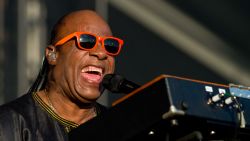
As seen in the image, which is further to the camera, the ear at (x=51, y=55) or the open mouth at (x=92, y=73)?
the ear at (x=51, y=55)

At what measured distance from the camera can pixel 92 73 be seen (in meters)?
3.46

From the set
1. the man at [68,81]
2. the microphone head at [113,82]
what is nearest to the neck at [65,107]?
the man at [68,81]

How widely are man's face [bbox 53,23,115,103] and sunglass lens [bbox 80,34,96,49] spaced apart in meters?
0.03

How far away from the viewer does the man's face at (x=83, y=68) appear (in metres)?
3.44

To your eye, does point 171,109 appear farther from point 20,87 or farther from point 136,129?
point 20,87

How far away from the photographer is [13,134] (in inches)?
125

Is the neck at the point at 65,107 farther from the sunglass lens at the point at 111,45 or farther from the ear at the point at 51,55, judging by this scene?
the sunglass lens at the point at 111,45

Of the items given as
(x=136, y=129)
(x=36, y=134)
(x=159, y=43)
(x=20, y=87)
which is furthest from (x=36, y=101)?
(x=159, y=43)

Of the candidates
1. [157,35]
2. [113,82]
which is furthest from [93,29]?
[157,35]

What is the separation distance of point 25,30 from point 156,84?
2934 mm

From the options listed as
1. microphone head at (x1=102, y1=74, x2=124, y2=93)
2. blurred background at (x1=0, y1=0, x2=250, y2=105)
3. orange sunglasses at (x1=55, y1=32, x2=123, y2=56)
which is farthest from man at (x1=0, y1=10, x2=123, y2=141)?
blurred background at (x1=0, y1=0, x2=250, y2=105)

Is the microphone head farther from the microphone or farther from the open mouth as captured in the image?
the open mouth

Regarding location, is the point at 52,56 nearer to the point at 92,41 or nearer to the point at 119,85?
the point at 92,41

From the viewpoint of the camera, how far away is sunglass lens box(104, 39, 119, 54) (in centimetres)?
346
